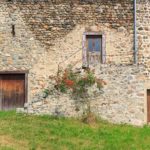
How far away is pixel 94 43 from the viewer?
21.0 metres

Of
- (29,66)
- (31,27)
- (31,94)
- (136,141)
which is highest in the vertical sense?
(31,27)

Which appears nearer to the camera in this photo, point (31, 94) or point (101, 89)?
point (101, 89)

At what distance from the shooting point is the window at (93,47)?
20.7 m

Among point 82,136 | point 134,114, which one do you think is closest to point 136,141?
point 82,136

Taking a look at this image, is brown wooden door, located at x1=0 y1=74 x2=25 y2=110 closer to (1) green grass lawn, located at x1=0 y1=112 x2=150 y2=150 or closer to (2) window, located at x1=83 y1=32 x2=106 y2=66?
(2) window, located at x1=83 y1=32 x2=106 y2=66

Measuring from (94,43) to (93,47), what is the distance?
194mm

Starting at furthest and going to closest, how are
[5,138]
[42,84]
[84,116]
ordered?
[42,84], [84,116], [5,138]

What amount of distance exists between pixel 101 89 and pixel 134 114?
5.24 feet

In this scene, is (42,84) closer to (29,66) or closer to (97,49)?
(29,66)

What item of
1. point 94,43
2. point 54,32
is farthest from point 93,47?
point 54,32

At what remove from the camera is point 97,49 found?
2094cm

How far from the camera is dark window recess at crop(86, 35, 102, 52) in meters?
→ 20.9

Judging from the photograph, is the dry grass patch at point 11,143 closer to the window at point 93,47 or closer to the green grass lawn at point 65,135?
the green grass lawn at point 65,135

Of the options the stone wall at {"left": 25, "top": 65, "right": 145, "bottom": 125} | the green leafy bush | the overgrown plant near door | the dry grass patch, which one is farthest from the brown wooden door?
the dry grass patch
